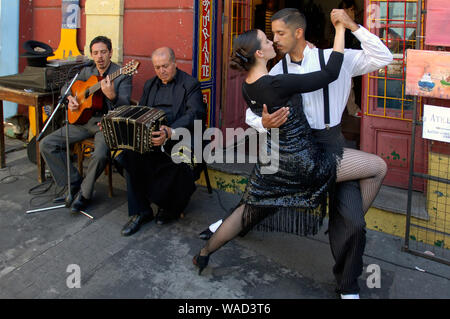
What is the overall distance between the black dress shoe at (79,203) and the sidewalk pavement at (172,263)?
74mm

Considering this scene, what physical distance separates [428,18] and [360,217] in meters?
1.51

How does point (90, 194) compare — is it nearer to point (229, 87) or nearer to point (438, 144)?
point (229, 87)

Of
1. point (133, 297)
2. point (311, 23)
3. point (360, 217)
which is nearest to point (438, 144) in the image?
point (360, 217)

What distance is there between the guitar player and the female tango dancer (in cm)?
189

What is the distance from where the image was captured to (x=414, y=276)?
130 inches

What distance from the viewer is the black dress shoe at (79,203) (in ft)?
14.2

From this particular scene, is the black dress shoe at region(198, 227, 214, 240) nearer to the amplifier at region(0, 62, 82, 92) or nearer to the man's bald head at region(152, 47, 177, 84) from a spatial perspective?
the man's bald head at region(152, 47, 177, 84)

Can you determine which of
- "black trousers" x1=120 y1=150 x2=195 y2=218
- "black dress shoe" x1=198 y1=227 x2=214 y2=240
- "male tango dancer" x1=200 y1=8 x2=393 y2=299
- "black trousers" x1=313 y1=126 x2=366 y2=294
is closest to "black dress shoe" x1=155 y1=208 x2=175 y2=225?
"black trousers" x1=120 y1=150 x2=195 y2=218

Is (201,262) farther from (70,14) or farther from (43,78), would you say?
(70,14)

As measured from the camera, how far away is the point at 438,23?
3176 mm

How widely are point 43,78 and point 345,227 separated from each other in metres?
3.61

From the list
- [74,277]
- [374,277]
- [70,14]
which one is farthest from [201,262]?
[70,14]

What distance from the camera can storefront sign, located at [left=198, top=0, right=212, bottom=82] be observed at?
4.91m

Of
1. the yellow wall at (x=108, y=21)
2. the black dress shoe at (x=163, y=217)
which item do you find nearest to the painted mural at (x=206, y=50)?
the yellow wall at (x=108, y=21)
